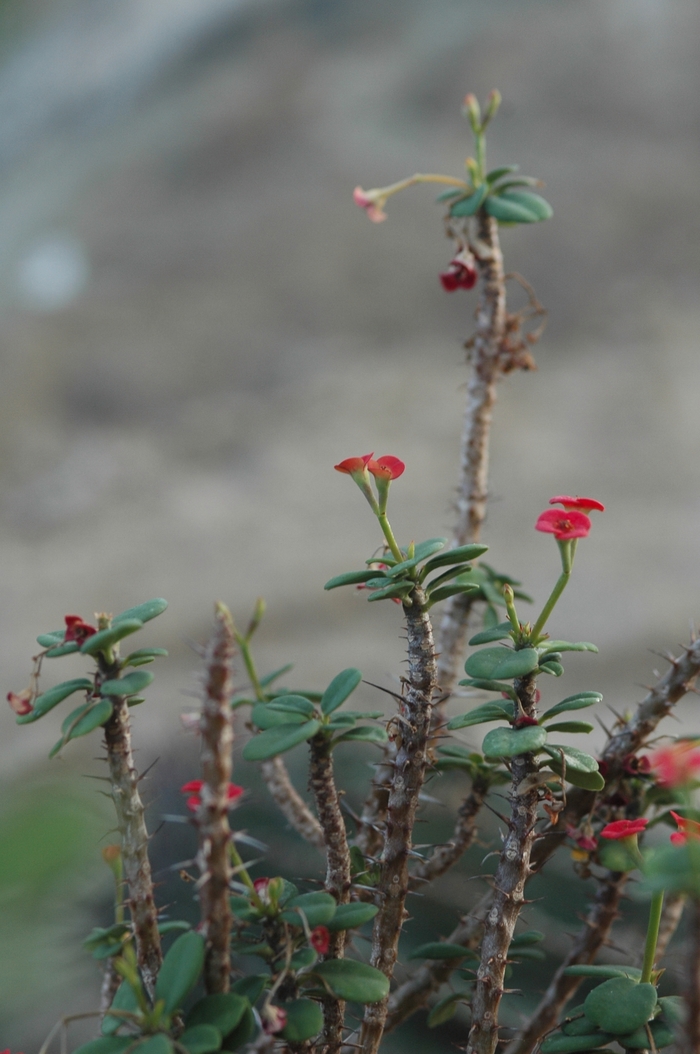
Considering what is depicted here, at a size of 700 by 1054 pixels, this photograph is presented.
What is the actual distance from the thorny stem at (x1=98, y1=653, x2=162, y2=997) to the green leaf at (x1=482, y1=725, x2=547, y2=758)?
0.52 feet

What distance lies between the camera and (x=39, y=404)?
189 cm

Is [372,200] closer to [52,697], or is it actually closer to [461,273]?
[461,273]

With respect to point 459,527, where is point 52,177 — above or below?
above

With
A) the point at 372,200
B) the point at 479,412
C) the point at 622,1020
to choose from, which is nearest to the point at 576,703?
A: the point at 622,1020

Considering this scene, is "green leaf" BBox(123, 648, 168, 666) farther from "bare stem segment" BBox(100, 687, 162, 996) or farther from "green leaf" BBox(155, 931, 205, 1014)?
"green leaf" BBox(155, 931, 205, 1014)

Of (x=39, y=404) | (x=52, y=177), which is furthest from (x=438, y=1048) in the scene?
(x=52, y=177)

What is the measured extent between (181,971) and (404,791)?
0.15 metres

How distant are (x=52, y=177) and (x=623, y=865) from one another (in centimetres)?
213

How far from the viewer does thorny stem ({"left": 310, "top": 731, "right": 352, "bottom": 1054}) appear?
0.43m

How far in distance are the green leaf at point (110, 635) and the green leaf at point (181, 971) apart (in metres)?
0.12

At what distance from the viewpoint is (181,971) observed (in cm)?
33

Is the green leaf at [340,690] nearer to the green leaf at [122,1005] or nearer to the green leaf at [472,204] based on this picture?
the green leaf at [122,1005]

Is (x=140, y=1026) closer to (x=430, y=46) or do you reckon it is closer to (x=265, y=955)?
(x=265, y=955)

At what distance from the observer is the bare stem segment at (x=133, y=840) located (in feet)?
1.34
